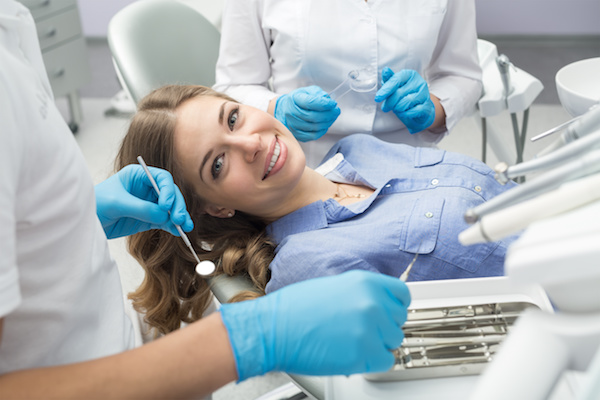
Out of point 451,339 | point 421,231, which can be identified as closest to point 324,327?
point 451,339

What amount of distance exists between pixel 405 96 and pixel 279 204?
1.38ft

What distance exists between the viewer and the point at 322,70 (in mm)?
1536

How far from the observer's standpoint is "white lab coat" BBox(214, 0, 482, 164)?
1500 mm

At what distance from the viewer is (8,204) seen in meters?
0.54

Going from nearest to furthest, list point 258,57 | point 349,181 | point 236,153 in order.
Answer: point 236,153 → point 349,181 → point 258,57

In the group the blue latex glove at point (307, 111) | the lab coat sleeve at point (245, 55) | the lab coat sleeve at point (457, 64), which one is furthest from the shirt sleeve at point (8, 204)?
the lab coat sleeve at point (457, 64)

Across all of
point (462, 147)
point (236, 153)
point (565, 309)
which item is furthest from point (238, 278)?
point (462, 147)

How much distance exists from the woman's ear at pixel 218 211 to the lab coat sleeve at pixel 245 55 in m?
0.33

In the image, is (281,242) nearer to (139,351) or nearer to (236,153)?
(236,153)

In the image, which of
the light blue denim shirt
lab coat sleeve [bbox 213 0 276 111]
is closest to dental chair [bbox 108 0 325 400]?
lab coat sleeve [bbox 213 0 276 111]

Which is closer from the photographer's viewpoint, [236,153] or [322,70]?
[236,153]

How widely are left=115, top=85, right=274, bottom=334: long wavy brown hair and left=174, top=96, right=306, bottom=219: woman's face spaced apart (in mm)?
38

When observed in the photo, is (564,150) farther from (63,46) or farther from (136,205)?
(63,46)

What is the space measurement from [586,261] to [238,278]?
85 centimetres
